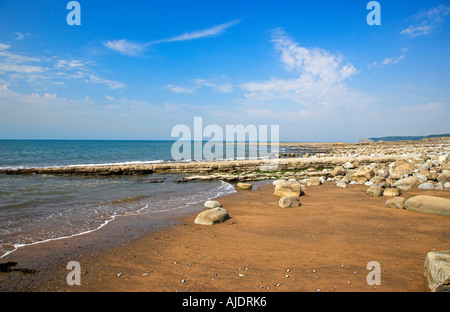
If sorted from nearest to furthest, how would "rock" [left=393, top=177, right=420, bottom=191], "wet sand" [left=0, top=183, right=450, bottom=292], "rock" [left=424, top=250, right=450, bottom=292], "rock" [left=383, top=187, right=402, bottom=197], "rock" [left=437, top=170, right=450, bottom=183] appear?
"rock" [left=424, top=250, right=450, bottom=292]
"wet sand" [left=0, top=183, right=450, bottom=292]
"rock" [left=383, top=187, right=402, bottom=197]
"rock" [left=393, top=177, right=420, bottom=191]
"rock" [left=437, top=170, right=450, bottom=183]

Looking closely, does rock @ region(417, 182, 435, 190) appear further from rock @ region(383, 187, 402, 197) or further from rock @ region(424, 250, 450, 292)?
rock @ region(424, 250, 450, 292)

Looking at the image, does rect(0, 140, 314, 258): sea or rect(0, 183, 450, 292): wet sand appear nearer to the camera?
rect(0, 183, 450, 292): wet sand

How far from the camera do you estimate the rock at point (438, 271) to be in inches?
124

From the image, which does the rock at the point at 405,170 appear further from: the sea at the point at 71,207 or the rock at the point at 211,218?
the rock at the point at 211,218

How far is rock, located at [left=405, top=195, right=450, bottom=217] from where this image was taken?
691 centimetres

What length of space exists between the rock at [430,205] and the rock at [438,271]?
4532 mm

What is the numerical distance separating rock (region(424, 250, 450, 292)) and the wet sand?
0.77ft

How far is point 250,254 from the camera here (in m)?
5.11

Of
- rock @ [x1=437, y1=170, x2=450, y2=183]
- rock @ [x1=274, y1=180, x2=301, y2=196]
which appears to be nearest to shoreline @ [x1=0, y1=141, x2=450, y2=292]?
rock @ [x1=274, y1=180, x2=301, y2=196]

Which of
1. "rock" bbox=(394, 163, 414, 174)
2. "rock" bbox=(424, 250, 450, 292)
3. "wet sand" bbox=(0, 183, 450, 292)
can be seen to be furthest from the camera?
"rock" bbox=(394, 163, 414, 174)

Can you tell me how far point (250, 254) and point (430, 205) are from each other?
602cm

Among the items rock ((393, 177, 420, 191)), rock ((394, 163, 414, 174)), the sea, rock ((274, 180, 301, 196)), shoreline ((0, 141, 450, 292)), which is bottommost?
the sea
